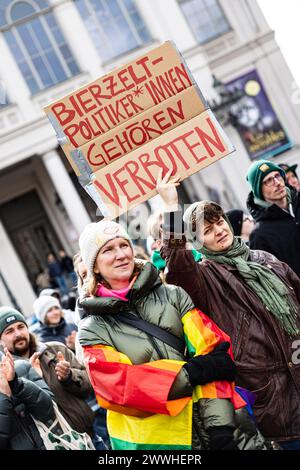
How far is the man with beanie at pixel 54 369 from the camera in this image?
14.9 ft

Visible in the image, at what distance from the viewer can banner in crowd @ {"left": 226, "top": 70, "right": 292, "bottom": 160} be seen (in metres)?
19.0

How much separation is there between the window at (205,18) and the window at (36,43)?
391 cm

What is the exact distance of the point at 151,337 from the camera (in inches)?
114

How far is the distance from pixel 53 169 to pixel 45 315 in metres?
12.5

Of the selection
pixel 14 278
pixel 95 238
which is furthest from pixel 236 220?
pixel 14 278

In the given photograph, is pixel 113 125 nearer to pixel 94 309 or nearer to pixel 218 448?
pixel 94 309

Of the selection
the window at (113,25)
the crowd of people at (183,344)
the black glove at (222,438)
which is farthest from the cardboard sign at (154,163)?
the window at (113,25)

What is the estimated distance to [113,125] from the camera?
369 centimetres

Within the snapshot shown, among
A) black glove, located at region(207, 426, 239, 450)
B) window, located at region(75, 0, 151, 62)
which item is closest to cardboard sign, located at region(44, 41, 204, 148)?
black glove, located at region(207, 426, 239, 450)

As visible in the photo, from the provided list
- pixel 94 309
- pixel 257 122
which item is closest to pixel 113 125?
pixel 94 309

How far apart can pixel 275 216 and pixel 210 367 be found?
2038mm

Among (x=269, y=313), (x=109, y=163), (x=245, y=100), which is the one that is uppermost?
(x=245, y=100)

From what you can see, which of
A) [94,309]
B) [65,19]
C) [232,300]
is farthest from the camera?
[65,19]

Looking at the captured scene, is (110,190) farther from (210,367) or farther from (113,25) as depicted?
(113,25)
